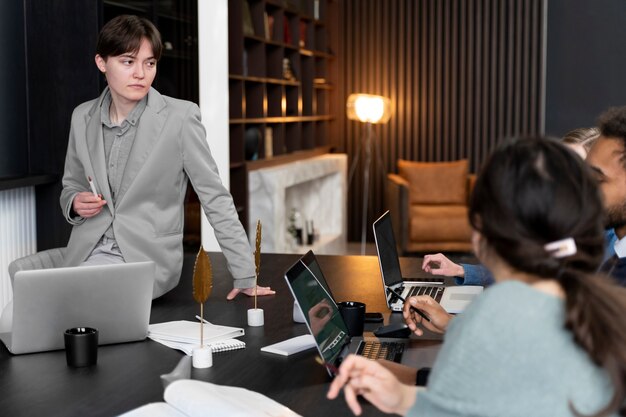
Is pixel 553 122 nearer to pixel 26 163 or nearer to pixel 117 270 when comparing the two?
pixel 26 163

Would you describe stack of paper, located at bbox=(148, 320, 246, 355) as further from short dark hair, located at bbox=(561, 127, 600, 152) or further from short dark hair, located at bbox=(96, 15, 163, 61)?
short dark hair, located at bbox=(561, 127, 600, 152)

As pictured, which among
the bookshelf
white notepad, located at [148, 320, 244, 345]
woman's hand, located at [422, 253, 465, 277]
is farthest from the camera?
the bookshelf

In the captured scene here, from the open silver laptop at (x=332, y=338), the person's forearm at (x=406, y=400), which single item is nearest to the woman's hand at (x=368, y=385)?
the person's forearm at (x=406, y=400)

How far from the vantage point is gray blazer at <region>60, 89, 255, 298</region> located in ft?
9.25

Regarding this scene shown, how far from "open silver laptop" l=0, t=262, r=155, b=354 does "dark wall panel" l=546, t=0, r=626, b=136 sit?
387 cm

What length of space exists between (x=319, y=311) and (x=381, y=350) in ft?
0.88

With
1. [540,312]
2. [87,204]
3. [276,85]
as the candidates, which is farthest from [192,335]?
[276,85]

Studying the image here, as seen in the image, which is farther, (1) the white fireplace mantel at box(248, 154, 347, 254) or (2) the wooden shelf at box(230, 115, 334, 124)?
(1) the white fireplace mantel at box(248, 154, 347, 254)

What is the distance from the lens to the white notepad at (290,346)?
6.99 ft

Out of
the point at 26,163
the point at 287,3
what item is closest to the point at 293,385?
the point at 26,163

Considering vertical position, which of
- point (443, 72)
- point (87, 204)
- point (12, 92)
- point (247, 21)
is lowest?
point (87, 204)

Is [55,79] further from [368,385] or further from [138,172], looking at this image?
[368,385]

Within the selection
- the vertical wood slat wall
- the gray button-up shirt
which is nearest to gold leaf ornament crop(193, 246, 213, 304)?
the gray button-up shirt

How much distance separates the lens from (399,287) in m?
2.85
